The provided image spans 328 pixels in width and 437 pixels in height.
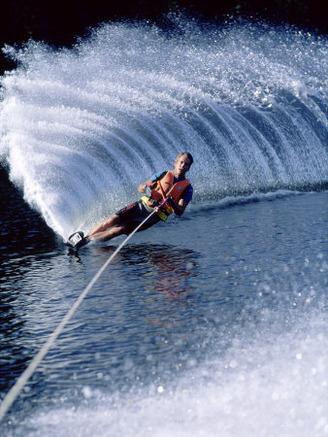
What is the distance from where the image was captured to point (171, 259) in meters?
7.28

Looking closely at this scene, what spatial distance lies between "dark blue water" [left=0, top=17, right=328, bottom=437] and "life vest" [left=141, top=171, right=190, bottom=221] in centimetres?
37

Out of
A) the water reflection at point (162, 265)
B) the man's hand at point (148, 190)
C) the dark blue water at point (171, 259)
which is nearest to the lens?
the dark blue water at point (171, 259)

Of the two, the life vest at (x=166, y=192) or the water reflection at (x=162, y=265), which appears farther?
the life vest at (x=166, y=192)

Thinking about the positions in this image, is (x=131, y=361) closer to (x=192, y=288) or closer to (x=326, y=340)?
(x=326, y=340)

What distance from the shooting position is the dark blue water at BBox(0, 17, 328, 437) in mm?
3820

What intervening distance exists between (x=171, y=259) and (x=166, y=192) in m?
1.16

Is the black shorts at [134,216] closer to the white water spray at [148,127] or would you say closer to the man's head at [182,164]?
the man's head at [182,164]

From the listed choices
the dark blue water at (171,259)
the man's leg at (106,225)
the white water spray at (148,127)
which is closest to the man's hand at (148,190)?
the man's leg at (106,225)

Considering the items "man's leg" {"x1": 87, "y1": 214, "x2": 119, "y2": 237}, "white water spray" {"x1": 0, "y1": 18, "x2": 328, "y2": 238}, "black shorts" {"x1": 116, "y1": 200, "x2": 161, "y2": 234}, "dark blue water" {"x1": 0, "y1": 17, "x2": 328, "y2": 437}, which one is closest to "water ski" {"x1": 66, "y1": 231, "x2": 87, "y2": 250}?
"dark blue water" {"x1": 0, "y1": 17, "x2": 328, "y2": 437}

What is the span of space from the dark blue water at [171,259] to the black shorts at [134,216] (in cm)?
20

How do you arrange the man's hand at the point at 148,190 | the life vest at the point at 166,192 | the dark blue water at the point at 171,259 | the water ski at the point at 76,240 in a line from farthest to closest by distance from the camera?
1. the life vest at the point at 166,192
2. the man's hand at the point at 148,190
3. the water ski at the point at 76,240
4. the dark blue water at the point at 171,259

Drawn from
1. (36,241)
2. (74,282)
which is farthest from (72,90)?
(74,282)

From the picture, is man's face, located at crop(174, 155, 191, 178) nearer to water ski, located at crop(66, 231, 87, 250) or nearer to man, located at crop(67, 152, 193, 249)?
man, located at crop(67, 152, 193, 249)

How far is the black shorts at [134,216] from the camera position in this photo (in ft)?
27.1
